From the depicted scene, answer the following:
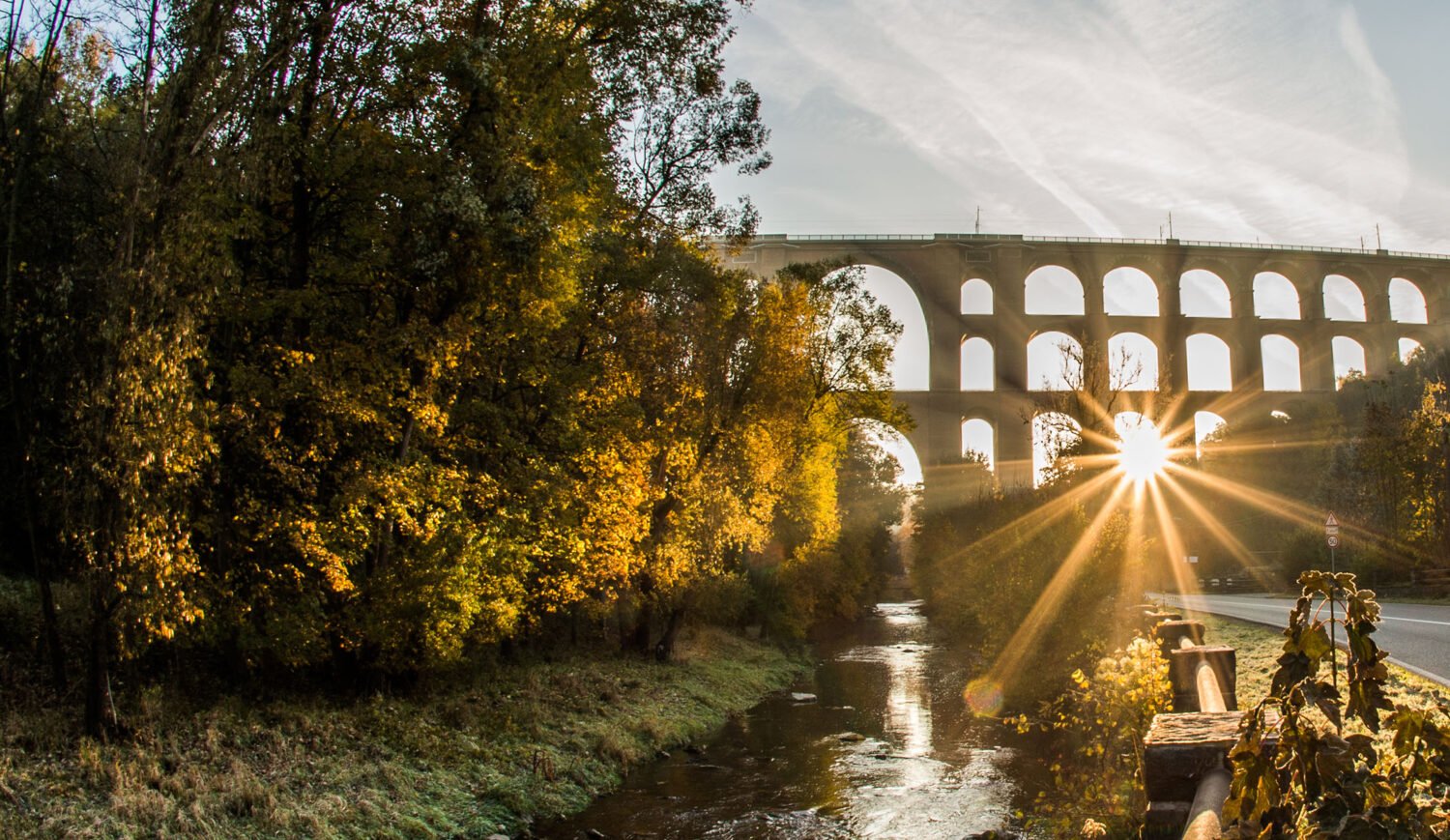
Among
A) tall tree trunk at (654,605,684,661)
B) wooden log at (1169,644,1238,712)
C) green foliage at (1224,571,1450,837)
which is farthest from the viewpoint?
tall tree trunk at (654,605,684,661)

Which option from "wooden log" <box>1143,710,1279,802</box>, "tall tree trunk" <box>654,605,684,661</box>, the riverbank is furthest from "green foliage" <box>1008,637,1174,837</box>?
"tall tree trunk" <box>654,605,684,661</box>

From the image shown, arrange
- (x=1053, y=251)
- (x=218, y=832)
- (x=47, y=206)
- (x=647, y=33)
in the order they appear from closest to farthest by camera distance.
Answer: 1. (x=218, y=832)
2. (x=47, y=206)
3. (x=647, y=33)
4. (x=1053, y=251)

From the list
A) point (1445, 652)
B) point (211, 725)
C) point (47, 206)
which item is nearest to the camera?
point (211, 725)

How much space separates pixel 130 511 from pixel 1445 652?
1276cm

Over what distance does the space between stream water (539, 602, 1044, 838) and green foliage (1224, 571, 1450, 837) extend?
713 centimetres

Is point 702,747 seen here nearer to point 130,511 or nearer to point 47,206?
point 130,511

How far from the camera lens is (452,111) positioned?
11.4m

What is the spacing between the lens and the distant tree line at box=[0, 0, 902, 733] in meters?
8.08

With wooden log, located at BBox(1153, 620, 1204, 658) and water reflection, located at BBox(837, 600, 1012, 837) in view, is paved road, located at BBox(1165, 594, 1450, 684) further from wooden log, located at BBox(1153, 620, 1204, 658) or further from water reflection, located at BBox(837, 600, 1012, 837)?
water reflection, located at BBox(837, 600, 1012, 837)

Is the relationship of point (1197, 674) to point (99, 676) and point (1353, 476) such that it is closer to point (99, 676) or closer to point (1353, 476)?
point (99, 676)

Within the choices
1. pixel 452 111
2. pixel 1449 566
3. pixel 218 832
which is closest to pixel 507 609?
pixel 218 832

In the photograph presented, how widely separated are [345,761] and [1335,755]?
9.04 meters

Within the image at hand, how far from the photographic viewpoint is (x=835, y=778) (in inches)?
456

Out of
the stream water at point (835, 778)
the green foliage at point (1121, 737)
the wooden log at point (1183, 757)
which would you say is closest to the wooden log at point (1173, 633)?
the green foliage at point (1121, 737)
